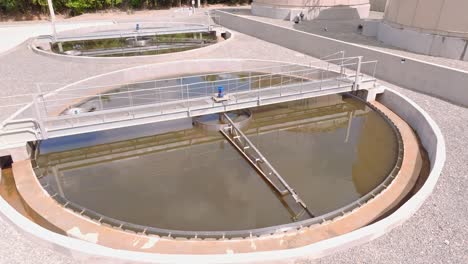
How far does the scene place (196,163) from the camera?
868 centimetres

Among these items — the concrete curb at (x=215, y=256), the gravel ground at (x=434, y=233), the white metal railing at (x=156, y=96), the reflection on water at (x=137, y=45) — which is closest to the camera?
the concrete curb at (x=215, y=256)

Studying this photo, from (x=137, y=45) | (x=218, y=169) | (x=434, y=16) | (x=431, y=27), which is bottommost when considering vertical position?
(x=218, y=169)

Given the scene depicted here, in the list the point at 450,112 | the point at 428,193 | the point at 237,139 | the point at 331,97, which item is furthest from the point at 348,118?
the point at 428,193

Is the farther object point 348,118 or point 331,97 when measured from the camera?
point 331,97

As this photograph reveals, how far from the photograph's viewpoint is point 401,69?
40.0 feet

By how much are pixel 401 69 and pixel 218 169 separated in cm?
854

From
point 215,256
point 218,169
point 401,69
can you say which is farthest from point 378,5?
point 215,256

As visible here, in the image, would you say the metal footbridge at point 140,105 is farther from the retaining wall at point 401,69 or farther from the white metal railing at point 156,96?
the retaining wall at point 401,69

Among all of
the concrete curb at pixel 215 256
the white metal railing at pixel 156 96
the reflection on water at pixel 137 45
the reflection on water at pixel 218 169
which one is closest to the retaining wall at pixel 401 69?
the white metal railing at pixel 156 96

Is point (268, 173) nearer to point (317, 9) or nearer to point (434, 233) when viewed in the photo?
point (434, 233)

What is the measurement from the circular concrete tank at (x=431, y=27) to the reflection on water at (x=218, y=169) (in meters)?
4.69

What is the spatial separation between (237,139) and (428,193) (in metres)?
5.08

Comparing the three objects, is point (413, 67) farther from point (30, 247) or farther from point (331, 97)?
point (30, 247)

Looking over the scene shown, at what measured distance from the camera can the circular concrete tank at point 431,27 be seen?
478 inches
